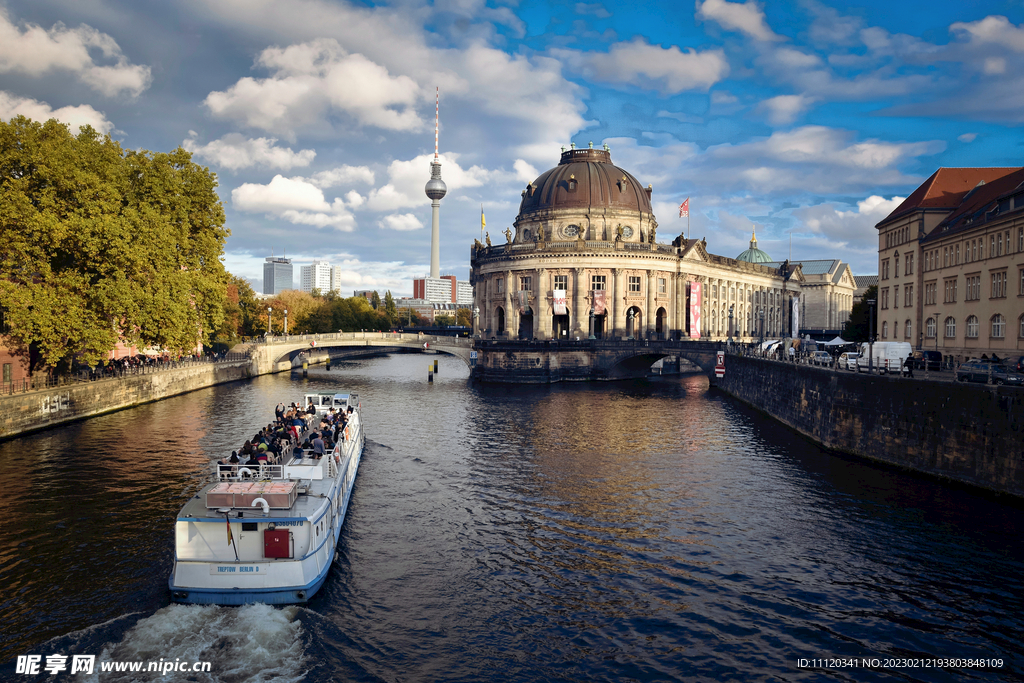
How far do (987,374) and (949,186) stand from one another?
39.7m

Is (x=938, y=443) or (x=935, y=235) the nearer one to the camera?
(x=938, y=443)

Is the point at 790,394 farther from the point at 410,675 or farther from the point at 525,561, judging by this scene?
the point at 410,675

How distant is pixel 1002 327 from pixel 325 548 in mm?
51018

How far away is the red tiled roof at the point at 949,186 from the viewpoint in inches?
2492

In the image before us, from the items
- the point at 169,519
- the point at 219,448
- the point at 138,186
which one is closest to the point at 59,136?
the point at 138,186

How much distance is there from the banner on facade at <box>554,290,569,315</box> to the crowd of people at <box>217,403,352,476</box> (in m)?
64.4

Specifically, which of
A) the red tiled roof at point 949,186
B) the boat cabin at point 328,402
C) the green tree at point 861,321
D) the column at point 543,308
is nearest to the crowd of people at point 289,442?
the boat cabin at point 328,402

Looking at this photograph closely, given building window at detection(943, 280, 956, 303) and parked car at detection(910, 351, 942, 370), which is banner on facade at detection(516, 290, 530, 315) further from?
building window at detection(943, 280, 956, 303)

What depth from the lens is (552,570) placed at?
2459cm

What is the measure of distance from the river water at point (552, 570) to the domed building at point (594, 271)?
62.7 meters

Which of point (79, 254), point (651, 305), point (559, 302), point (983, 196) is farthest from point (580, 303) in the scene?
point (79, 254)

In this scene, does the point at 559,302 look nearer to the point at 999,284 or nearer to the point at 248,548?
the point at 999,284

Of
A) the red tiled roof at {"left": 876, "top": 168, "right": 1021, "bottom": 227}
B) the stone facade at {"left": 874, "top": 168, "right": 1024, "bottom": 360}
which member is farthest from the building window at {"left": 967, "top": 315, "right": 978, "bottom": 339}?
the red tiled roof at {"left": 876, "top": 168, "right": 1021, "bottom": 227}

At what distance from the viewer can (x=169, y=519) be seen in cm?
2911
